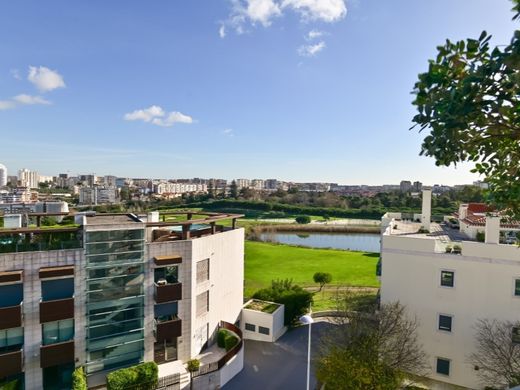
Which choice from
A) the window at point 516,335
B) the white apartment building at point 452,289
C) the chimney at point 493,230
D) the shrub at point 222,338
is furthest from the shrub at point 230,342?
the chimney at point 493,230

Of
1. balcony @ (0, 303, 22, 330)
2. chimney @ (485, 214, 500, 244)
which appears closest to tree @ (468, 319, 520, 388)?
chimney @ (485, 214, 500, 244)

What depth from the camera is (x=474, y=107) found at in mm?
3834

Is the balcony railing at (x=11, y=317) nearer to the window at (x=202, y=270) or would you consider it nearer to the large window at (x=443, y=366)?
the window at (x=202, y=270)

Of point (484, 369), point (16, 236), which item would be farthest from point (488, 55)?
point (16, 236)

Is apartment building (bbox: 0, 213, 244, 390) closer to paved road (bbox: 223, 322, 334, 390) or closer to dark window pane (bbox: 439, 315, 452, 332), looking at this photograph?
paved road (bbox: 223, 322, 334, 390)

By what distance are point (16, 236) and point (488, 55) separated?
15.9m

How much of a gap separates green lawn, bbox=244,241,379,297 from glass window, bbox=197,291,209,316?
338 inches

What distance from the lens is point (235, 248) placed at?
67.3 ft

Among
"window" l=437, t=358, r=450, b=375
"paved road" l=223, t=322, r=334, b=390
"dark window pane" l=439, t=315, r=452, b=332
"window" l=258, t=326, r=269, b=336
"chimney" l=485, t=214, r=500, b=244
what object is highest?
"chimney" l=485, t=214, r=500, b=244

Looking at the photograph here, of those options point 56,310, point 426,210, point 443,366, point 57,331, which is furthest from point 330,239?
point 56,310

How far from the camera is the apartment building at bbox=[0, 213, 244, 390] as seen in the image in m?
12.5

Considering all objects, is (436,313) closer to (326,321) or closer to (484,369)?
(484,369)

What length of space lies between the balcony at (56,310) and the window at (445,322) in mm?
16097

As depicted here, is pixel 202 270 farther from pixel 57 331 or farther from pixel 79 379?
pixel 79 379
